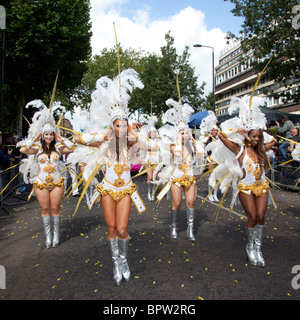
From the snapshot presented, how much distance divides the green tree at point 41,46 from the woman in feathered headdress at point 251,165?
13.0 m

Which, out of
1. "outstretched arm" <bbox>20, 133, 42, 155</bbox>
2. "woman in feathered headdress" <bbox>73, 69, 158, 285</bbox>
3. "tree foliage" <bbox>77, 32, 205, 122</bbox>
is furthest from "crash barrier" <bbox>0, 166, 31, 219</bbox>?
"tree foliage" <bbox>77, 32, 205, 122</bbox>

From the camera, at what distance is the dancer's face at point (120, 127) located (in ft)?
12.0

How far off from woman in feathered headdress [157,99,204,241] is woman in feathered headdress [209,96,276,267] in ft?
3.35

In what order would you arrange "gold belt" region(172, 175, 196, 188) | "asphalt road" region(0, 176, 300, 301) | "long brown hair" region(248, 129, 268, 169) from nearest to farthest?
"asphalt road" region(0, 176, 300, 301), "long brown hair" region(248, 129, 268, 169), "gold belt" region(172, 175, 196, 188)

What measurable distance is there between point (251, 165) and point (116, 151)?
1911 mm

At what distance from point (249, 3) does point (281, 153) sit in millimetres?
9710

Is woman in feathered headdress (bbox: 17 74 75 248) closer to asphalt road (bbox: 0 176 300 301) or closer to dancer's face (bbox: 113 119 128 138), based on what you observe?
asphalt road (bbox: 0 176 300 301)

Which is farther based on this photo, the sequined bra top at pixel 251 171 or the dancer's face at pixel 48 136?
the dancer's face at pixel 48 136

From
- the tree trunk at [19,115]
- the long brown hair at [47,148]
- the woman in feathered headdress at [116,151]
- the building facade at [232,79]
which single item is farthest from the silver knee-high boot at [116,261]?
the building facade at [232,79]

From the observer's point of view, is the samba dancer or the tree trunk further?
the tree trunk

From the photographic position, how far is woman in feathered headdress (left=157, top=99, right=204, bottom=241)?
5.24 meters

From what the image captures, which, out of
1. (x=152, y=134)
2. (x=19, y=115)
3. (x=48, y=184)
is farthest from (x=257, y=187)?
(x=19, y=115)

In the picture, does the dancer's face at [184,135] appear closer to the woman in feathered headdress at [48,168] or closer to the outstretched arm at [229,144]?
the outstretched arm at [229,144]
